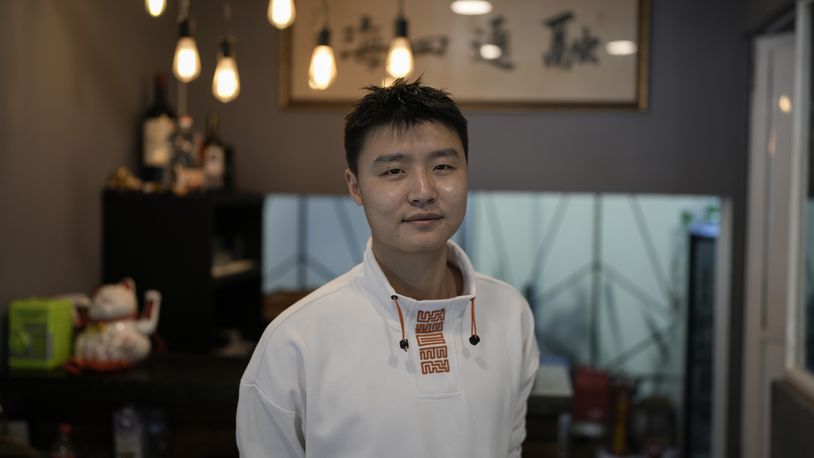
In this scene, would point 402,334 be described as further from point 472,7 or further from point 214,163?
point 472,7

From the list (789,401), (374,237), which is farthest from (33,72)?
(789,401)

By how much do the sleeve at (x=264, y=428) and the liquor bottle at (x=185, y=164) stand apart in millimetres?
1955

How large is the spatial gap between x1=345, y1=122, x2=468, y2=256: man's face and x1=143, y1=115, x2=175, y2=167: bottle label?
2273mm

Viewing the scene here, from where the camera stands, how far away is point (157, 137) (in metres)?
3.53

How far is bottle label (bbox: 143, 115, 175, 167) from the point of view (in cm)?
352

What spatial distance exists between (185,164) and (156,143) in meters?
0.21

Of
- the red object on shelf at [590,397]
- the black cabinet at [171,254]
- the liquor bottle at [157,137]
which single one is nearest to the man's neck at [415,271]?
the black cabinet at [171,254]

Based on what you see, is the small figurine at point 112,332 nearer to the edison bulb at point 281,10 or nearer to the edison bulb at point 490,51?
the edison bulb at point 281,10

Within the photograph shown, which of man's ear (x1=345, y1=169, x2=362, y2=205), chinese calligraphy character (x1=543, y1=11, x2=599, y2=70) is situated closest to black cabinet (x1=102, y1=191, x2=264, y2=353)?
chinese calligraphy character (x1=543, y1=11, x2=599, y2=70)

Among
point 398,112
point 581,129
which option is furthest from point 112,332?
point 581,129

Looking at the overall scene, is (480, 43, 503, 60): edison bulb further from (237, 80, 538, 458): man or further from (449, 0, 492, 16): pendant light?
(237, 80, 538, 458): man

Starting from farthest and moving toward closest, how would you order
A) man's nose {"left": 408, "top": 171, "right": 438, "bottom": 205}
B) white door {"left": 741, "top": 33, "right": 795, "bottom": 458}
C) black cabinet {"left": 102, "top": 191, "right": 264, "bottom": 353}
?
white door {"left": 741, "top": 33, "right": 795, "bottom": 458}
black cabinet {"left": 102, "top": 191, "right": 264, "bottom": 353}
man's nose {"left": 408, "top": 171, "right": 438, "bottom": 205}

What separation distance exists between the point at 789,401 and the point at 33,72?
275 cm

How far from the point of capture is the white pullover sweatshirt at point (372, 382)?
141 centimetres
